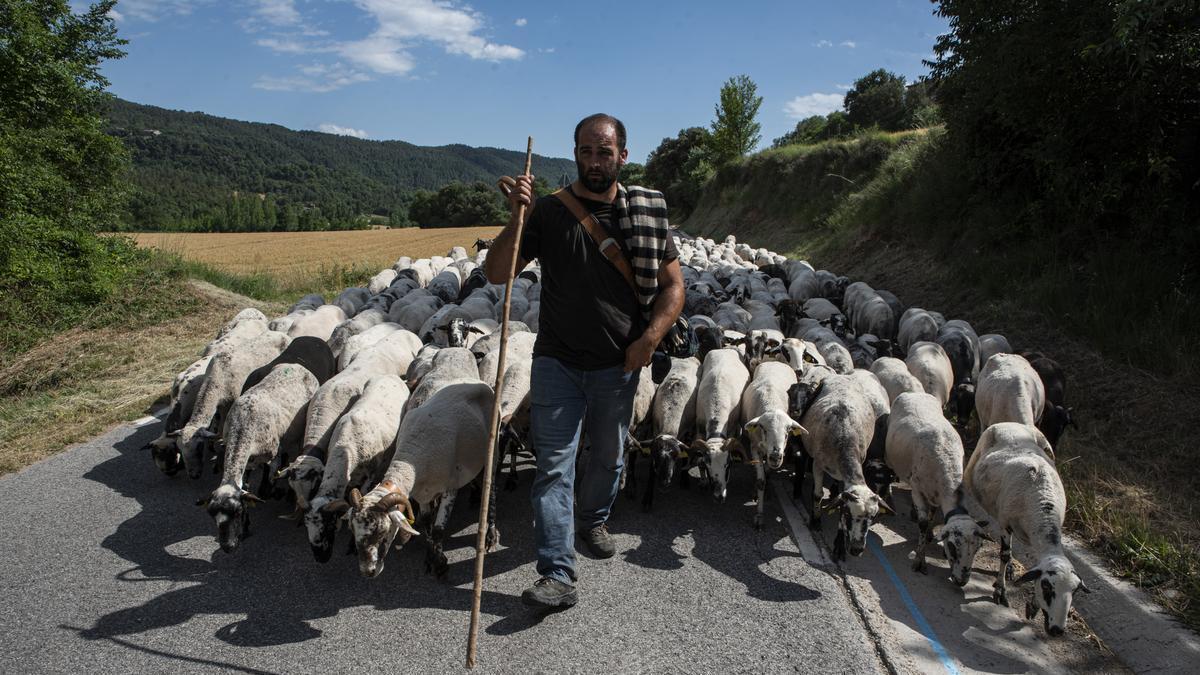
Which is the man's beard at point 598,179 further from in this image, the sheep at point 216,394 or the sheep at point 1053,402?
the sheep at point 1053,402

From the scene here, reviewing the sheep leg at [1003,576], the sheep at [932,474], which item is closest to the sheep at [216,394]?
the sheep at [932,474]

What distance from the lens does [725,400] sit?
6410 mm

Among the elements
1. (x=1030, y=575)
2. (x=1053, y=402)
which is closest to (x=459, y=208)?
(x=1053, y=402)

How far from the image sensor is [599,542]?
481 cm

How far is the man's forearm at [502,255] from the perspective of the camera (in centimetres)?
397

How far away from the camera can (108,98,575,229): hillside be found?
84.4 m

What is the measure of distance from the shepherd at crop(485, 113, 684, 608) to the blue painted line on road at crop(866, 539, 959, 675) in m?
2.18

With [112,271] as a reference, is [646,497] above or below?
below

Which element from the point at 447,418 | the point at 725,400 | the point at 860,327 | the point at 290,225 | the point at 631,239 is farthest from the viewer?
the point at 290,225

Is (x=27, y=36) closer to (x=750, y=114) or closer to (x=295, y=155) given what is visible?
(x=750, y=114)

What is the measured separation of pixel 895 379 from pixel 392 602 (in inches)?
219

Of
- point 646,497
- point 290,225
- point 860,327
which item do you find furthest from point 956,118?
point 290,225

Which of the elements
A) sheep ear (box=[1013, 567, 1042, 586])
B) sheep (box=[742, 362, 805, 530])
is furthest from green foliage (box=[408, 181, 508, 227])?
sheep ear (box=[1013, 567, 1042, 586])

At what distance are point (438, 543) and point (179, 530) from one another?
230 centimetres
